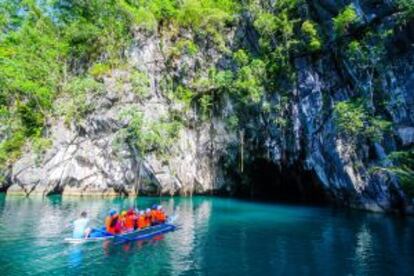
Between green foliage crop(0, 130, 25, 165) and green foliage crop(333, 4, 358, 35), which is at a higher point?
green foliage crop(333, 4, 358, 35)

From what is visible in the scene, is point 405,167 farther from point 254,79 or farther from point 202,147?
point 202,147

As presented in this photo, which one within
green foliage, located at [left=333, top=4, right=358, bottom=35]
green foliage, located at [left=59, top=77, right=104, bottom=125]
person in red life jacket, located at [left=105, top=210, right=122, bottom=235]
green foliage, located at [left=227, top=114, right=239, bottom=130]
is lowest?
person in red life jacket, located at [left=105, top=210, right=122, bottom=235]

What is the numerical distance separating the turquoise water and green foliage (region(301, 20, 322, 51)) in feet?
44.5

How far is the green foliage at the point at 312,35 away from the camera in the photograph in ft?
102

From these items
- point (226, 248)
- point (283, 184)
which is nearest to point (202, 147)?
point (283, 184)

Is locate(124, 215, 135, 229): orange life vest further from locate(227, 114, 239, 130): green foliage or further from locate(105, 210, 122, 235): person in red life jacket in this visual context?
locate(227, 114, 239, 130): green foliage

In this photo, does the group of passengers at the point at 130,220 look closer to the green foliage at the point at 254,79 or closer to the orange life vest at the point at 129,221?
the orange life vest at the point at 129,221

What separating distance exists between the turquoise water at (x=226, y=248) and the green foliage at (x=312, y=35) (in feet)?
44.5

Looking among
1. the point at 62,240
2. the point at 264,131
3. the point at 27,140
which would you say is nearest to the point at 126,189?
the point at 27,140

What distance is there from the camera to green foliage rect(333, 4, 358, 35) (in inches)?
1092

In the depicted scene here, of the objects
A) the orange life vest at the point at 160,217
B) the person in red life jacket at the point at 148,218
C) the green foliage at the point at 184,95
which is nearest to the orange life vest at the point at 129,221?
the person in red life jacket at the point at 148,218

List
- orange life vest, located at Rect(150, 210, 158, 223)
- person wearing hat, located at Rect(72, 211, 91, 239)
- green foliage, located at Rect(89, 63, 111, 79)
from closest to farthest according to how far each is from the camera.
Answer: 1. person wearing hat, located at Rect(72, 211, 91, 239)
2. orange life vest, located at Rect(150, 210, 158, 223)
3. green foliage, located at Rect(89, 63, 111, 79)

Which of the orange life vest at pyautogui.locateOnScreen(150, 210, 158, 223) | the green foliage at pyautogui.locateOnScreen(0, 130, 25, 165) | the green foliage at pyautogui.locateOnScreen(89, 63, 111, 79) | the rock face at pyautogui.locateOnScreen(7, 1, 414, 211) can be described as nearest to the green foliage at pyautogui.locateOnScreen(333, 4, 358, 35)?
the rock face at pyautogui.locateOnScreen(7, 1, 414, 211)

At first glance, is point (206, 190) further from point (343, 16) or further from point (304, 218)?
point (343, 16)
